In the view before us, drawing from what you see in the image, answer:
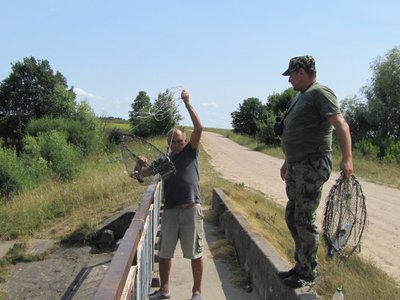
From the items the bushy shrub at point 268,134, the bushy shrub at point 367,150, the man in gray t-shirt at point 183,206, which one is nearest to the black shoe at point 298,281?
the man in gray t-shirt at point 183,206

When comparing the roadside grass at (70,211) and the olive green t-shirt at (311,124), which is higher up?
the olive green t-shirt at (311,124)

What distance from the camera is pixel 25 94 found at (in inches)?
2244

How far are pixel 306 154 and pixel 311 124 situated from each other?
27 cm

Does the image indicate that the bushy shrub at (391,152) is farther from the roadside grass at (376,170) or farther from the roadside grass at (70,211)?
the roadside grass at (70,211)

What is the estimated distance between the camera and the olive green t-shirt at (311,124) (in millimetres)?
4285

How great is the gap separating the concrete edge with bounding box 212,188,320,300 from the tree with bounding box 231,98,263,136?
7064cm

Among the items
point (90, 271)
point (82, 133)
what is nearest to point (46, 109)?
point (82, 133)

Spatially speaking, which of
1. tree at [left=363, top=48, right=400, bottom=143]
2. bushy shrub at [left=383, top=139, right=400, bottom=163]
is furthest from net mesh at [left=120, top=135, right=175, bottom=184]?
tree at [left=363, top=48, right=400, bottom=143]

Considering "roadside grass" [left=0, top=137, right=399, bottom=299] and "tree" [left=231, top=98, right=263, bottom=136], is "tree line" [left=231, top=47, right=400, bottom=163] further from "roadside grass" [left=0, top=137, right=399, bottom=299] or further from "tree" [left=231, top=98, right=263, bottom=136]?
"tree" [left=231, top=98, right=263, bottom=136]

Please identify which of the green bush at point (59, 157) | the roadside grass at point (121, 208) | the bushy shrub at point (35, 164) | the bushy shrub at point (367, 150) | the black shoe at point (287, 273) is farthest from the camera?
the bushy shrub at point (367, 150)

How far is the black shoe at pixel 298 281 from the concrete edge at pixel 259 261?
5cm

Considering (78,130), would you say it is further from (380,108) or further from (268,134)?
(380,108)

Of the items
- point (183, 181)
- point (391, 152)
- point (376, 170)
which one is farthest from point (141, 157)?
point (391, 152)

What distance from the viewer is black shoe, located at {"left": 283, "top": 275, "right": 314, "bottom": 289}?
4535mm
